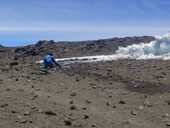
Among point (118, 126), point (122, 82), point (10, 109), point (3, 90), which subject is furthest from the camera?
point (122, 82)

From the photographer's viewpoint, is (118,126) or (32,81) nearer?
(118,126)

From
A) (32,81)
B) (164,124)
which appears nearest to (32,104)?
(164,124)

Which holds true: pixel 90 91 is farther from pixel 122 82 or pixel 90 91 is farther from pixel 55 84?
pixel 122 82

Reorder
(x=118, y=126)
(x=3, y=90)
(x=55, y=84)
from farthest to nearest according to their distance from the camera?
(x=55, y=84)
(x=3, y=90)
(x=118, y=126)

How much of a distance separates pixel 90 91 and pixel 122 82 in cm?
308

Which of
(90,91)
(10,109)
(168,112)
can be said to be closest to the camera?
(10,109)

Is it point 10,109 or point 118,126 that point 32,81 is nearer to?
point 10,109

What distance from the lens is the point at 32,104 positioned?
7859 millimetres

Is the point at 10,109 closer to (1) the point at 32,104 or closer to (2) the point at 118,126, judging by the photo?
(1) the point at 32,104

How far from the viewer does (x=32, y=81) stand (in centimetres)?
1252

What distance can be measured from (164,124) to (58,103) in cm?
319

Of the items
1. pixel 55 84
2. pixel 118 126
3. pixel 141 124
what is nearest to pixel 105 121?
pixel 118 126

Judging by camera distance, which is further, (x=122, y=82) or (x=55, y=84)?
(x=122, y=82)

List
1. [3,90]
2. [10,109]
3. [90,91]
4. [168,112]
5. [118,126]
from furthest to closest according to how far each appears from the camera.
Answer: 1. [90,91]
2. [3,90]
3. [168,112]
4. [10,109]
5. [118,126]
